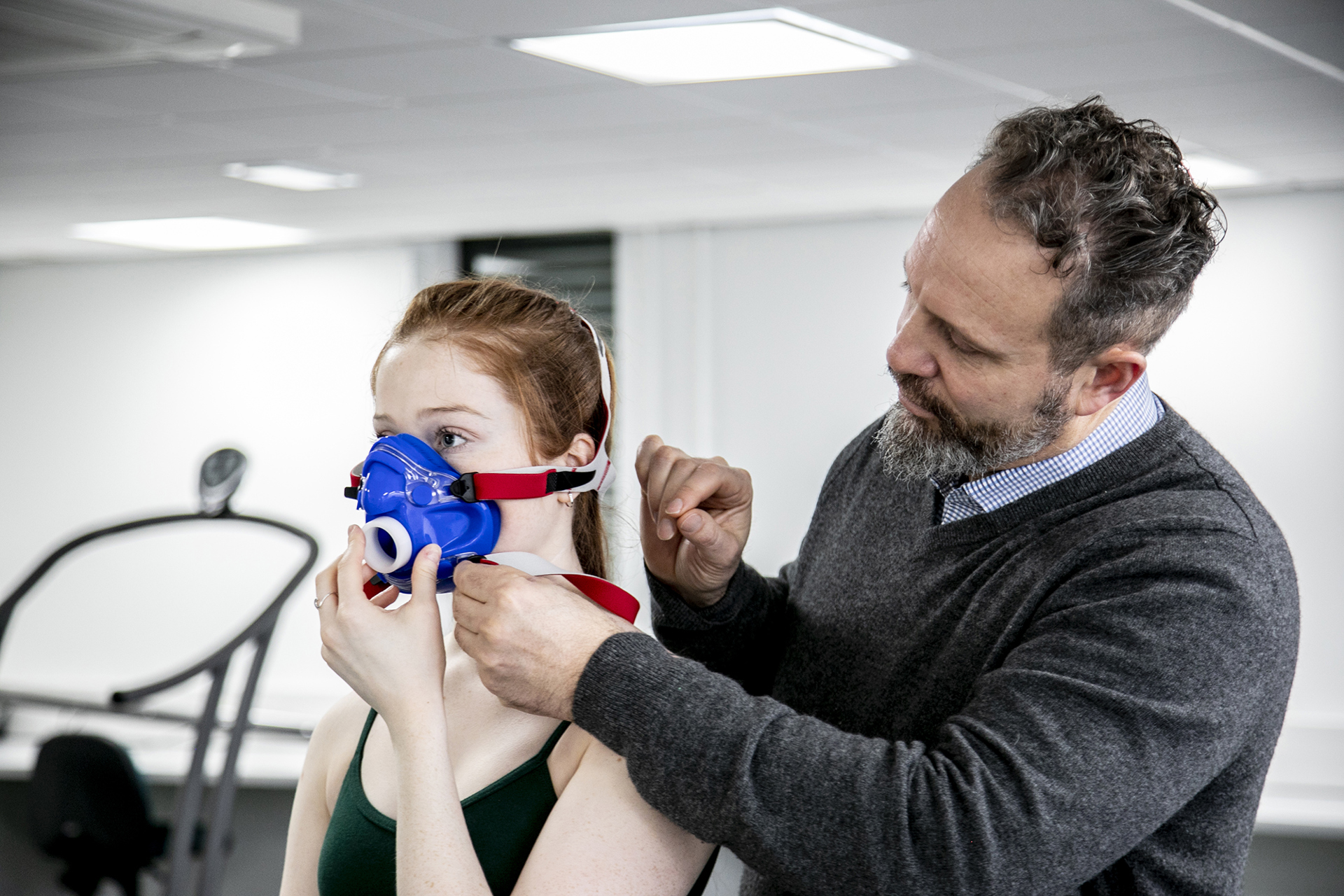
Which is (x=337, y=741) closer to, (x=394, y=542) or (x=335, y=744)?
(x=335, y=744)

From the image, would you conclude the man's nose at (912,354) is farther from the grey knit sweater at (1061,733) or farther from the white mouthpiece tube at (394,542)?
the white mouthpiece tube at (394,542)

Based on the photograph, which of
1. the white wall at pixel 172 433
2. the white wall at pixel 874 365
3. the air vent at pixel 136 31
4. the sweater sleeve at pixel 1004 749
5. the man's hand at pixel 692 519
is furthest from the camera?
the white wall at pixel 172 433

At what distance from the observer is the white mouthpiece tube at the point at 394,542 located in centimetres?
130

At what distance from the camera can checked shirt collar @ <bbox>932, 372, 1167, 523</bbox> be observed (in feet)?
4.27

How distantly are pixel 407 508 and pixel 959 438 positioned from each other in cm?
61

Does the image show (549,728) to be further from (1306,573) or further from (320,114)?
(1306,573)

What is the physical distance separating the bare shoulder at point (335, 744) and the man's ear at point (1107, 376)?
0.90 m

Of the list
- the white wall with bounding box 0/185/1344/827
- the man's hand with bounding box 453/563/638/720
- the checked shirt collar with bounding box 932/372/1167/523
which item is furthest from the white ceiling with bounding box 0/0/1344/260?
the man's hand with bounding box 453/563/638/720

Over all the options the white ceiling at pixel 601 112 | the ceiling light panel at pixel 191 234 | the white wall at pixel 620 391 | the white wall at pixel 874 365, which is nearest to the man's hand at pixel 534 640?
the white ceiling at pixel 601 112

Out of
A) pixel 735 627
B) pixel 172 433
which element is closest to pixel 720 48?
pixel 735 627

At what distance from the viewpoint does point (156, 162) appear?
15.1 ft

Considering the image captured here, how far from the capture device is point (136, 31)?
2.82 m

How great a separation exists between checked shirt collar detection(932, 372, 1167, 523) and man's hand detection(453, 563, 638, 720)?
0.47 meters

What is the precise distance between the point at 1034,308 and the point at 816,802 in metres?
0.56
